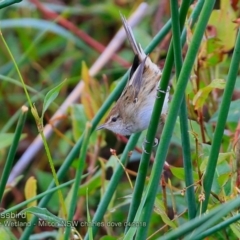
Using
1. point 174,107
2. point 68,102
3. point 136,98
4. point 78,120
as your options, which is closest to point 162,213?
point 174,107

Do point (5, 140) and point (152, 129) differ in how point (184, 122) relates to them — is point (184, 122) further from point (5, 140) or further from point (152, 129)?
point (5, 140)

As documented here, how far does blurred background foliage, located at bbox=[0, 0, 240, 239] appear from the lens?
72.9 inches

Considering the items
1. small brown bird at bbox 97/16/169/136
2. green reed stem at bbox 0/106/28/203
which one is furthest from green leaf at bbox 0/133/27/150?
green reed stem at bbox 0/106/28/203

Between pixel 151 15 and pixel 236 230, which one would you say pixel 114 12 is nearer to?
pixel 151 15

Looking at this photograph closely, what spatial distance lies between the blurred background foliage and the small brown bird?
97mm

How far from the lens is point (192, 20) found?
4.98 ft

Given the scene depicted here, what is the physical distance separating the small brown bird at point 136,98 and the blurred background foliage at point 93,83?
0.10m

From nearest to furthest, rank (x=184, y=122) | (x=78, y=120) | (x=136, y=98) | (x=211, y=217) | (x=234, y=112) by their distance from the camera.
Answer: (x=211, y=217) → (x=184, y=122) → (x=234, y=112) → (x=136, y=98) → (x=78, y=120)

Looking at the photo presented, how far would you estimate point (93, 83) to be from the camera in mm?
2334

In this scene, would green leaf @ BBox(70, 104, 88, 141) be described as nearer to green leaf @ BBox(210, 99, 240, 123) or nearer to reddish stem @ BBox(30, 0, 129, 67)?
green leaf @ BBox(210, 99, 240, 123)

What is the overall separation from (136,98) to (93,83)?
0.75ft

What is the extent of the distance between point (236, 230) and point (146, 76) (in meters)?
0.94

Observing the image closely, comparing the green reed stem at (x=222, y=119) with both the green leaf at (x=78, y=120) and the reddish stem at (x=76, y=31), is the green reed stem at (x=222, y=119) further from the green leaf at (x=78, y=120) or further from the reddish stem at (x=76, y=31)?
the reddish stem at (x=76, y=31)

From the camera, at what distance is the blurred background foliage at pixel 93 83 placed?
1.85 meters
